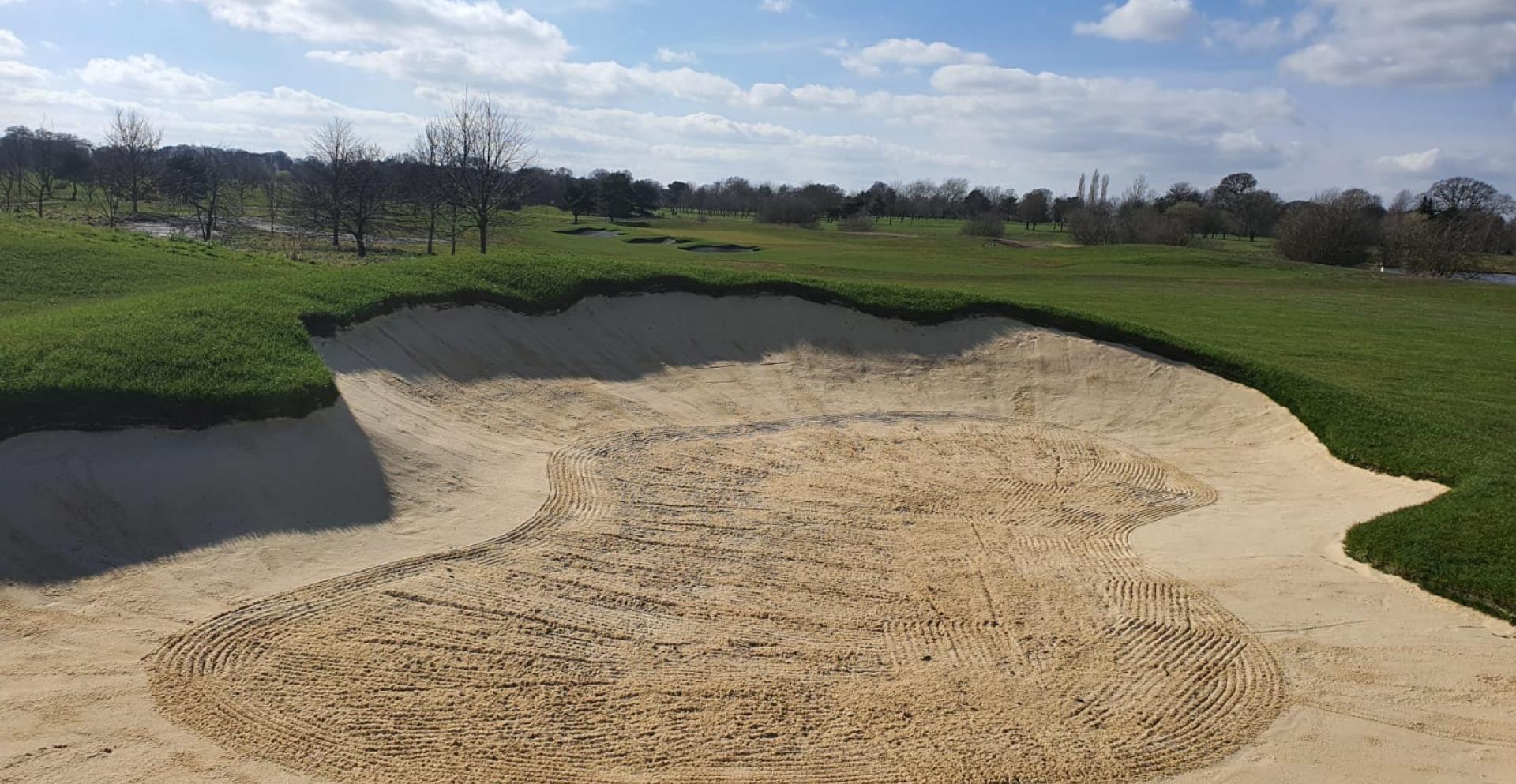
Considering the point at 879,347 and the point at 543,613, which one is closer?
the point at 543,613

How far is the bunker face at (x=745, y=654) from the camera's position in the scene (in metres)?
7.28

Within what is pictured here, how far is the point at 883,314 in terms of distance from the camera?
2181 centimetres

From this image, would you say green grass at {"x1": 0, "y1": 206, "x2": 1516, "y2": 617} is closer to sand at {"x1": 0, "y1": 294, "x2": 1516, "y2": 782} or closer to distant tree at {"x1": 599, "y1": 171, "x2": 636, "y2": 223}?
sand at {"x1": 0, "y1": 294, "x2": 1516, "y2": 782}

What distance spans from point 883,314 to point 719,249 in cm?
4227

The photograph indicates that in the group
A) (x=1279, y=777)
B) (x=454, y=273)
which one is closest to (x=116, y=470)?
(x=454, y=273)

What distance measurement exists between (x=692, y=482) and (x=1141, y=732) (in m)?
7.46

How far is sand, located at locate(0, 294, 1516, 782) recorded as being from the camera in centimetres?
733

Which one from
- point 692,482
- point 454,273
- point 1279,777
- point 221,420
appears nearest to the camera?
point 1279,777

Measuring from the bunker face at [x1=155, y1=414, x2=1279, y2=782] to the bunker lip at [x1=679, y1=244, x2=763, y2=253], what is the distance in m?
48.3

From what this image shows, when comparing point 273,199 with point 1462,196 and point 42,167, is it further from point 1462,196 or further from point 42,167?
point 1462,196

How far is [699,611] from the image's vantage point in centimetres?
970

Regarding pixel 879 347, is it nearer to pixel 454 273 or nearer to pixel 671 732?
pixel 454 273

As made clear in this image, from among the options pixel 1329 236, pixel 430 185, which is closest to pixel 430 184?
pixel 430 185

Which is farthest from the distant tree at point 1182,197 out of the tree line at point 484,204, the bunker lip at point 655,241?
the bunker lip at point 655,241
